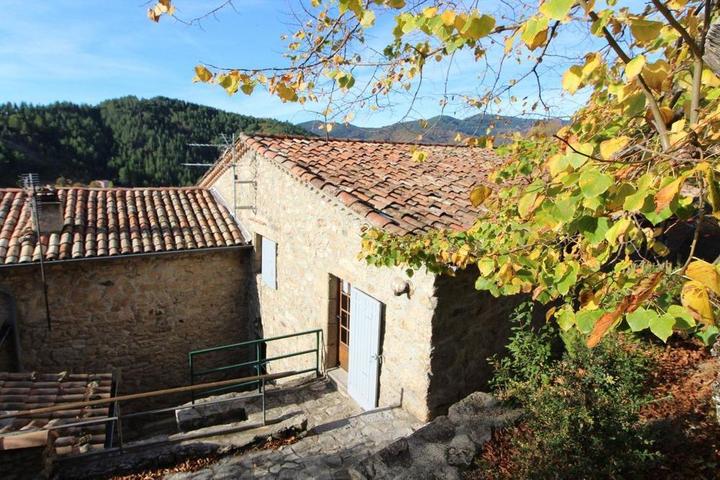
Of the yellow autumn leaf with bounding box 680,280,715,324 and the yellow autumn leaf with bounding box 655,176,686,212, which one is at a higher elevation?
the yellow autumn leaf with bounding box 655,176,686,212

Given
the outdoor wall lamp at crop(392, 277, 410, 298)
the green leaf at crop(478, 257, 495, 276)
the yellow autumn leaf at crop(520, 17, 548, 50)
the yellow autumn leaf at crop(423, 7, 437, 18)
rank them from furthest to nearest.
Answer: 1. the outdoor wall lamp at crop(392, 277, 410, 298)
2. the green leaf at crop(478, 257, 495, 276)
3. the yellow autumn leaf at crop(423, 7, 437, 18)
4. the yellow autumn leaf at crop(520, 17, 548, 50)

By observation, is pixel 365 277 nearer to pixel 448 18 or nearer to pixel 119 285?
pixel 448 18

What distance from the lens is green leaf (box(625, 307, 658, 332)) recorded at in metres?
1.62

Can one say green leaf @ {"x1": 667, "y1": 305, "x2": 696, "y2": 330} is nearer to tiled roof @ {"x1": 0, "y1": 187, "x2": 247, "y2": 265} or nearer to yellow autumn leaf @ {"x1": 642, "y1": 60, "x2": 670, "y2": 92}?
yellow autumn leaf @ {"x1": 642, "y1": 60, "x2": 670, "y2": 92}

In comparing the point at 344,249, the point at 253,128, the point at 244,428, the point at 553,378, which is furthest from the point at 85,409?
the point at 253,128

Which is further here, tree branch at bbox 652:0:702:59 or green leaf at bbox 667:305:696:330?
green leaf at bbox 667:305:696:330

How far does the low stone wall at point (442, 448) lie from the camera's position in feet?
12.6

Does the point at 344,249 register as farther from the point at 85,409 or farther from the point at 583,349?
the point at 85,409

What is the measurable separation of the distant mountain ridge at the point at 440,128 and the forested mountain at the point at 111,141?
36.2m

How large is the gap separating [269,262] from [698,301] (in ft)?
27.0

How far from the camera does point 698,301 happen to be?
4.66 ft

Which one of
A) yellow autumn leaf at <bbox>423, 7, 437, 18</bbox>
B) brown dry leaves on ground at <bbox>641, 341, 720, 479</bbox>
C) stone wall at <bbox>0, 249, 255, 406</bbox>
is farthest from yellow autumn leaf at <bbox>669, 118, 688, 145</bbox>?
stone wall at <bbox>0, 249, 255, 406</bbox>

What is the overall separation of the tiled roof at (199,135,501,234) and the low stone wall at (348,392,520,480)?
2252mm

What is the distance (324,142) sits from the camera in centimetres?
959
